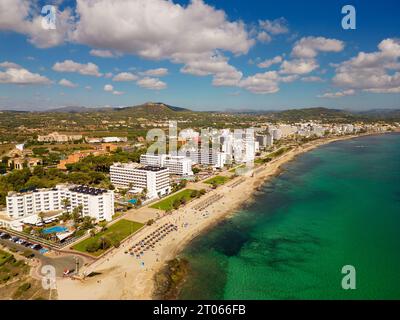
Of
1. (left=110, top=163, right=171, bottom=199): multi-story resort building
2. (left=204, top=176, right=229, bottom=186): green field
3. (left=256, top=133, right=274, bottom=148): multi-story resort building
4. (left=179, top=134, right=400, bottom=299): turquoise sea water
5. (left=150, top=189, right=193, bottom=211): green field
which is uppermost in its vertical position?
(left=256, top=133, right=274, bottom=148): multi-story resort building

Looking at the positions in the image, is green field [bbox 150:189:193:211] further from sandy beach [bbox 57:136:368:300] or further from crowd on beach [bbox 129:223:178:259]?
crowd on beach [bbox 129:223:178:259]

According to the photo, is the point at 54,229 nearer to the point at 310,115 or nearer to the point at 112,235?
the point at 112,235

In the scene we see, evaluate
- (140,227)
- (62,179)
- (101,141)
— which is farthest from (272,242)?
(101,141)

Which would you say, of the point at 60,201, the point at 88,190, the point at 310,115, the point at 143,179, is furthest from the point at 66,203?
the point at 310,115

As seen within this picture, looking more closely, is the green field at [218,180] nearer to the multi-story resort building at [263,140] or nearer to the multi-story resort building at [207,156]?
the multi-story resort building at [207,156]

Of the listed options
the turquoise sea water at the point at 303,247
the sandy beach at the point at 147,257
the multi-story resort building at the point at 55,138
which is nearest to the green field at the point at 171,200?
the sandy beach at the point at 147,257

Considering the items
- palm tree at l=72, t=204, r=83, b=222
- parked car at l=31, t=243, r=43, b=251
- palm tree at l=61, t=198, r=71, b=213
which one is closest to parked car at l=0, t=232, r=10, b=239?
parked car at l=31, t=243, r=43, b=251

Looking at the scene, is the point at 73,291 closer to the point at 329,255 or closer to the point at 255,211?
the point at 329,255
